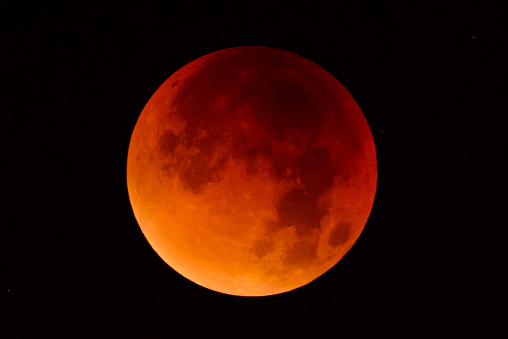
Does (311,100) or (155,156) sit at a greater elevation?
(311,100)

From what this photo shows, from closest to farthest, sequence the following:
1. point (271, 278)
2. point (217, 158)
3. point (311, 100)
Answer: point (217, 158) → point (311, 100) → point (271, 278)

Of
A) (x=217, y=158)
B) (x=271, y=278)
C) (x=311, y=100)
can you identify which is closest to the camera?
(x=217, y=158)

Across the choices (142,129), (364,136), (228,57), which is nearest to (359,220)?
(364,136)

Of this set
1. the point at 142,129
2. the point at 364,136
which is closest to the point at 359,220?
the point at 364,136

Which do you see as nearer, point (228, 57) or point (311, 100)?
point (311, 100)

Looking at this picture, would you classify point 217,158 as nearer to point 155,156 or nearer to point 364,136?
point 155,156

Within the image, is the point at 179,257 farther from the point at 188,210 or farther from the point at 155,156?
the point at 155,156

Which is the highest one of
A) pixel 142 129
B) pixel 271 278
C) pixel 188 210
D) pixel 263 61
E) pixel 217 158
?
pixel 263 61
